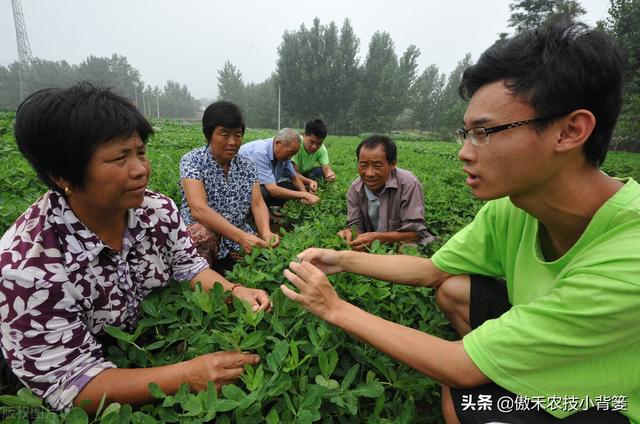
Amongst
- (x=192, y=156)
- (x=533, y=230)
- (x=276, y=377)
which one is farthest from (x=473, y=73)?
(x=192, y=156)

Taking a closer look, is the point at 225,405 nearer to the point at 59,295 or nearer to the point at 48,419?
the point at 48,419

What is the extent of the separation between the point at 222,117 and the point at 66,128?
1840 millimetres

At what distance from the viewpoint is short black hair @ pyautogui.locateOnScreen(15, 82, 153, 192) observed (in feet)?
3.87

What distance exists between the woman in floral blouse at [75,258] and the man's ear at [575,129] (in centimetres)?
119

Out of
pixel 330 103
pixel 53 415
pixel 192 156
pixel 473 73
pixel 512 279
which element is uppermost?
pixel 330 103

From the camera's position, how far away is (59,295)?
1.20 m

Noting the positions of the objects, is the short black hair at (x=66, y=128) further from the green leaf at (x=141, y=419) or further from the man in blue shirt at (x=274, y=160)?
the man in blue shirt at (x=274, y=160)

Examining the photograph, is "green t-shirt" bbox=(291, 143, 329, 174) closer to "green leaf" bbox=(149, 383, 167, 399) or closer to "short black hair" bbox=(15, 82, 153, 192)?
"short black hair" bbox=(15, 82, 153, 192)

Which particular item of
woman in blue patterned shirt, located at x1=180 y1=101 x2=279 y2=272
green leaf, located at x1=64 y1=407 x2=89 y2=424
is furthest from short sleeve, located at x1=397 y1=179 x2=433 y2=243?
green leaf, located at x1=64 y1=407 x2=89 y2=424

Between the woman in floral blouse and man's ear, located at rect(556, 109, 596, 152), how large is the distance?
46.8 inches

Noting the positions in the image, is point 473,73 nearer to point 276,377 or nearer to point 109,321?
point 276,377

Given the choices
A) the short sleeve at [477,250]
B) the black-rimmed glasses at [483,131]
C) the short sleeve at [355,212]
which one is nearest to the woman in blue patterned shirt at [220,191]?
the short sleeve at [355,212]

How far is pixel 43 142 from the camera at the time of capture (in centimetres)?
120

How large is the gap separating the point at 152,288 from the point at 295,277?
69cm
